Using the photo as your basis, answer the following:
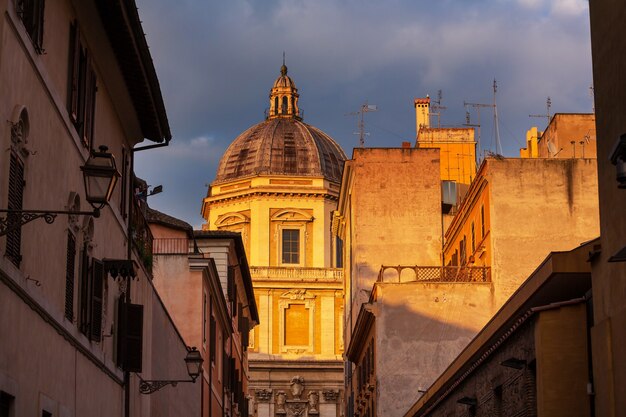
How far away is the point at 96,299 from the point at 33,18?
17.6 feet

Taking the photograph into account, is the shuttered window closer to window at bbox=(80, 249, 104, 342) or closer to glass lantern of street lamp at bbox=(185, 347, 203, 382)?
window at bbox=(80, 249, 104, 342)

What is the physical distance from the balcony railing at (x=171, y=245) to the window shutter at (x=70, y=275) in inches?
811

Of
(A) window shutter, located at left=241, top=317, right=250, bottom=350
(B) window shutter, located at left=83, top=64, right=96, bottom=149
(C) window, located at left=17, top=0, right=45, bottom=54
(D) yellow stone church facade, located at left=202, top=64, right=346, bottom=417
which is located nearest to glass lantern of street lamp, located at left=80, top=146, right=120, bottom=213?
(C) window, located at left=17, top=0, right=45, bottom=54

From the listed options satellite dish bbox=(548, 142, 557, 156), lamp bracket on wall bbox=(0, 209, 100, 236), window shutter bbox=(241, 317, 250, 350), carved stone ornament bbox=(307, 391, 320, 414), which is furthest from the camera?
carved stone ornament bbox=(307, 391, 320, 414)

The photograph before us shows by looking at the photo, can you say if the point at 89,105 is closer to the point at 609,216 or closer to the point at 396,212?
the point at 609,216

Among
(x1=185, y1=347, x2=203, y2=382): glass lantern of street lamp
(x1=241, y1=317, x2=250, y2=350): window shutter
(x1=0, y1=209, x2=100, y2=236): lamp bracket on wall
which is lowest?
(x1=0, y1=209, x2=100, y2=236): lamp bracket on wall

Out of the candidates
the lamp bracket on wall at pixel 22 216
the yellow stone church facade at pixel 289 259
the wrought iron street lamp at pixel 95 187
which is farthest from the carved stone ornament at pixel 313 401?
the wrought iron street lamp at pixel 95 187

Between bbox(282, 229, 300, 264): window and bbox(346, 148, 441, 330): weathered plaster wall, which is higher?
bbox(282, 229, 300, 264): window

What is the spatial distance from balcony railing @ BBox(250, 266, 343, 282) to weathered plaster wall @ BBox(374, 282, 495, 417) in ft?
144

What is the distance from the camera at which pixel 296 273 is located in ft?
295

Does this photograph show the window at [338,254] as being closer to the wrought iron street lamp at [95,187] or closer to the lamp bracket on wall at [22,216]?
the lamp bracket on wall at [22,216]

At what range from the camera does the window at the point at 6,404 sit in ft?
38.8

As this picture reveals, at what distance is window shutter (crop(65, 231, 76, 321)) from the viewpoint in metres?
15.4

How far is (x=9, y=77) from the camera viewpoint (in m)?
11.7
